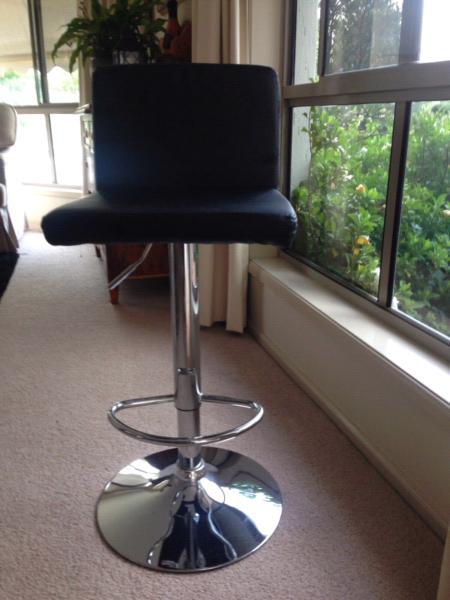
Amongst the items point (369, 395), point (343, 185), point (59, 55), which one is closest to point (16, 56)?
point (59, 55)

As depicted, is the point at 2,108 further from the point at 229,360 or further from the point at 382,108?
the point at 382,108

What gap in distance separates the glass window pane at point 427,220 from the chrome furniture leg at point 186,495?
546 mm

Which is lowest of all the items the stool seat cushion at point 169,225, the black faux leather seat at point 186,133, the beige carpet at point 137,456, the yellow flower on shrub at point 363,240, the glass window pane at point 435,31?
the beige carpet at point 137,456

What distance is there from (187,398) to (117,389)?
734 mm

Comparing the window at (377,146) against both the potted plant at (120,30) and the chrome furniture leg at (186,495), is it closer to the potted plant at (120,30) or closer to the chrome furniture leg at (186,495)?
the chrome furniture leg at (186,495)

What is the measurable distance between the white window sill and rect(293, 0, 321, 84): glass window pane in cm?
70

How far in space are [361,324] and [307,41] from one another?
108 centimetres

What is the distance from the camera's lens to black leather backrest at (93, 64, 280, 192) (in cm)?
108

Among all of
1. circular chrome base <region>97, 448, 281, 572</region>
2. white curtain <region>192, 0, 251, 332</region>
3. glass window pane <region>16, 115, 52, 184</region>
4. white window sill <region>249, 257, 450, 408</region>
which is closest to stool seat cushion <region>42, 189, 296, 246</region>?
white window sill <region>249, 257, 450, 408</region>

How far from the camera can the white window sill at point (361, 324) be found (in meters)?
1.21

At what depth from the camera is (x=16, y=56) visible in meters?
4.35

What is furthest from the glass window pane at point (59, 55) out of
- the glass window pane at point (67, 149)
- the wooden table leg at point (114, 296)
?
the wooden table leg at point (114, 296)

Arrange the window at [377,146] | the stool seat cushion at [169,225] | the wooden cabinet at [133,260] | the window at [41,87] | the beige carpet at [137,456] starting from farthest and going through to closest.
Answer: the window at [41,87]
the wooden cabinet at [133,260]
the window at [377,146]
the beige carpet at [137,456]
the stool seat cushion at [169,225]

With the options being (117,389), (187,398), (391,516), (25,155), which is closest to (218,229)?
(187,398)
